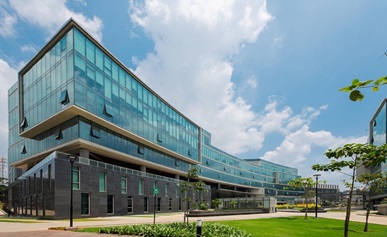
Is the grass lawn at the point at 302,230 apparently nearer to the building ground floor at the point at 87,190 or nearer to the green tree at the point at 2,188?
the building ground floor at the point at 87,190

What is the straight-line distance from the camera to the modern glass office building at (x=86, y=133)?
36156 mm

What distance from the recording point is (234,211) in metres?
47.8

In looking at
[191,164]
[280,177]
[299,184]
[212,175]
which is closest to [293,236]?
[299,184]

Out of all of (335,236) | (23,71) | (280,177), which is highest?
(23,71)

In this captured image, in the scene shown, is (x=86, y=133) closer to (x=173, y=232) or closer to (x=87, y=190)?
(x=87, y=190)

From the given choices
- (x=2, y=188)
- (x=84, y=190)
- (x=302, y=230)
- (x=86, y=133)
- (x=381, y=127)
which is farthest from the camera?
(x=2, y=188)

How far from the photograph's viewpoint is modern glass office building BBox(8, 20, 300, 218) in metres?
36.2

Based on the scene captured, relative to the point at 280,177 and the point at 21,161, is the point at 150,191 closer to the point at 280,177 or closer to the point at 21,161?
the point at 21,161

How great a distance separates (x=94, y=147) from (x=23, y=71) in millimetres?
19731

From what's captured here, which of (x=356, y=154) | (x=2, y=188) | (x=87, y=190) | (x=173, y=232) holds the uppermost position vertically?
(x=356, y=154)

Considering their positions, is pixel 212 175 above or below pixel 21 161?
below

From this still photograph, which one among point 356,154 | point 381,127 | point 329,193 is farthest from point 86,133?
point 329,193

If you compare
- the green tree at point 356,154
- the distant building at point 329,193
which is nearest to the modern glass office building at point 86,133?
the green tree at point 356,154

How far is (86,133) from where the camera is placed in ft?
127
